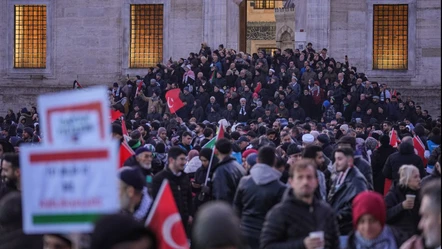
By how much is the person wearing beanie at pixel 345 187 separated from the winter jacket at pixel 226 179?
123 centimetres

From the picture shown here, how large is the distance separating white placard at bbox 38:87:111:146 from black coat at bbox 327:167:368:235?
5372 mm

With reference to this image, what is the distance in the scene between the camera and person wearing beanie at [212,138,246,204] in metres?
11.7

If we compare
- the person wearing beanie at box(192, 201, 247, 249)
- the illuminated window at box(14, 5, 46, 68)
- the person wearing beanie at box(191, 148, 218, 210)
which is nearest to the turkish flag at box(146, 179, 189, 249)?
the person wearing beanie at box(192, 201, 247, 249)

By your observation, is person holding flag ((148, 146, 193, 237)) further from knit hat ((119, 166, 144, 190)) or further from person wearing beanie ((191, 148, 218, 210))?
knit hat ((119, 166, 144, 190))

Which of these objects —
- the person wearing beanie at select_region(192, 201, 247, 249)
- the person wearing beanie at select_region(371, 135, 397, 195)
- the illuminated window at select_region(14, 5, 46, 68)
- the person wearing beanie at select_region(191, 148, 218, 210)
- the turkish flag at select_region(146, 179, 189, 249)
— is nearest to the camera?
the person wearing beanie at select_region(192, 201, 247, 249)

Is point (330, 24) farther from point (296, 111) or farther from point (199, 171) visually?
point (199, 171)

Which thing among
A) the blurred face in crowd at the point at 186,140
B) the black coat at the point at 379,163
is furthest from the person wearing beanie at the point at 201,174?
the black coat at the point at 379,163

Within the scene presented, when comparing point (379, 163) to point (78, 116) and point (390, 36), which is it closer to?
point (78, 116)

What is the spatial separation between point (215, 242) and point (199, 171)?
8.08m

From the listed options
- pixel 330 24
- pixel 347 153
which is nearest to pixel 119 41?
pixel 330 24

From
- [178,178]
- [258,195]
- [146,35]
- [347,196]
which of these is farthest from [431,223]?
[146,35]

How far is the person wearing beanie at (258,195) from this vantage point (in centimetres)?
988

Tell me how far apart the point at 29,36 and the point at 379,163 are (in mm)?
24625

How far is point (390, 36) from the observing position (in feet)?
124
